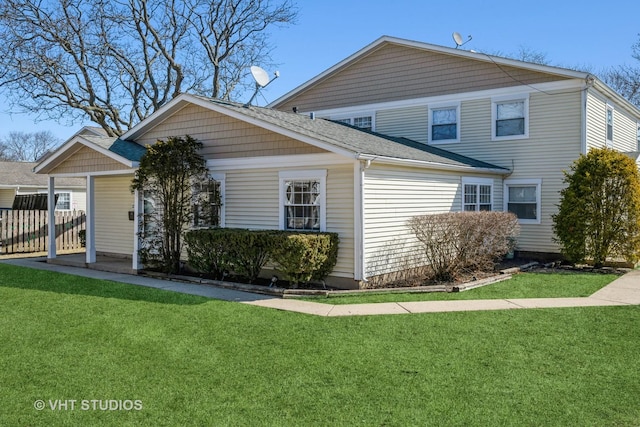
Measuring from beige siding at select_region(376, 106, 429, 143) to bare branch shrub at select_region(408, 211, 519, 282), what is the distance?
6.03m

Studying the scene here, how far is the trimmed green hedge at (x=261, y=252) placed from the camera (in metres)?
9.36

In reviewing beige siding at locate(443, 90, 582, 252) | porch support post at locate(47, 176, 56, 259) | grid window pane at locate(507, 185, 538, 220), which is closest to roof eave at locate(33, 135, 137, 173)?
porch support post at locate(47, 176, 56, 259)

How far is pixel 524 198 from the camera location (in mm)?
14922

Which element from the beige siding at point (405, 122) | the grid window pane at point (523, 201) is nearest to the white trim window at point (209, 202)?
the beige siding at point (405, 122)

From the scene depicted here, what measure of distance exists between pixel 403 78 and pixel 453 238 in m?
8.07

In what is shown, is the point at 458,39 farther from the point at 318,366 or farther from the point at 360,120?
the point at 318,366

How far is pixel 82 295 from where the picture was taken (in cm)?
909

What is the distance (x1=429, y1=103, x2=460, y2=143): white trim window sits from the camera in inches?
623

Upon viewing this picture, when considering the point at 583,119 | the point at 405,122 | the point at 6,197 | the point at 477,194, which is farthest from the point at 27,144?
the point at 583,119

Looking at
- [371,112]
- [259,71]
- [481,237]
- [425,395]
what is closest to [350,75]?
[371,112]

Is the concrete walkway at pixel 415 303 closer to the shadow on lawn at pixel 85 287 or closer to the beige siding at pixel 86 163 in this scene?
the shadow on lawn at pixel 85 287

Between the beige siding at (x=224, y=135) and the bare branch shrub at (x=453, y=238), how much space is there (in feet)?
9.45

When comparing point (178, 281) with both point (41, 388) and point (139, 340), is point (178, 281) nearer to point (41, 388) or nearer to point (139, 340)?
point (139, 340)

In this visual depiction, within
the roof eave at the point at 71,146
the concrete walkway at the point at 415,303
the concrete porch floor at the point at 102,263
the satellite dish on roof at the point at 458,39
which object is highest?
the satellite dish on roof at the point at 458,39
